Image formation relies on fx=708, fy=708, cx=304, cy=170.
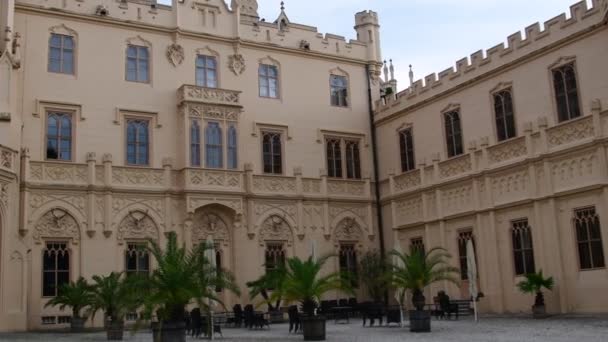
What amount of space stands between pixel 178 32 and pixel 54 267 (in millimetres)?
10411

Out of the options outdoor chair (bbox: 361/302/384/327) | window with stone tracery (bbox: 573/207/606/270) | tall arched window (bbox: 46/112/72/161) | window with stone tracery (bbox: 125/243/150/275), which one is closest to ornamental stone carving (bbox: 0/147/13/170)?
tall arched window (bbox: 46/112/72/161)

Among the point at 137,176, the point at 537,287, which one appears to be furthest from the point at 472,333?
the point at 137,176

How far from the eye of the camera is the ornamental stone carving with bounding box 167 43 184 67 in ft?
93.5

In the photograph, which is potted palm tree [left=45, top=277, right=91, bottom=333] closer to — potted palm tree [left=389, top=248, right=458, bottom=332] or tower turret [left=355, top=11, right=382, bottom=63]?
potted palm tree [left=389, top=248, right=458, bottom=332]

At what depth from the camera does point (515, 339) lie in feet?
51.6

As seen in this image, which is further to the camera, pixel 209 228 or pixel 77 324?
pixel 209 228

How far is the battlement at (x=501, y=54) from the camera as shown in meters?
23.0

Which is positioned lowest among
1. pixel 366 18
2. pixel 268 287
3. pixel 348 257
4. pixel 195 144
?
pixel 268 287

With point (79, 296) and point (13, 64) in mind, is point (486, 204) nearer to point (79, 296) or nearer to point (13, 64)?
point (79, 296)

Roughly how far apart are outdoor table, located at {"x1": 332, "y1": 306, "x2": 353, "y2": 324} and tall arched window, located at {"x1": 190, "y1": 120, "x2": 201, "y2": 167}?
779 centimetres

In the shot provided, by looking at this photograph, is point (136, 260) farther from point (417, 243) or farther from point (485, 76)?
point (485, 76)

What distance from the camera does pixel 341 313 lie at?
25.5m

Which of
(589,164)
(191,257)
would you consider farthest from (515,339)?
(589,164)

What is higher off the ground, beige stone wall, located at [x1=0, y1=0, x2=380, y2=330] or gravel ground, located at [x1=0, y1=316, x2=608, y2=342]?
beige stone wall, located at [x1=0, y1=0, x2=380, y2=330]
